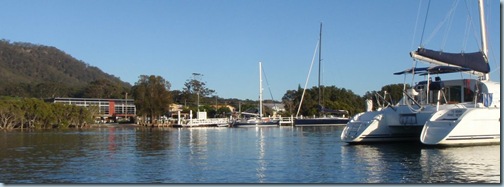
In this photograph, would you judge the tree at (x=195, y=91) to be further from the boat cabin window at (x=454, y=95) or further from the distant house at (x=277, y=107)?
the boat cabin window at (x=454, y=95)

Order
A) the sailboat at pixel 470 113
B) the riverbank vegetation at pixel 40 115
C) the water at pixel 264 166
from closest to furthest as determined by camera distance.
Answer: the water at pixel 264 166 → the sailboat at pixel 470 113 → the riverbank vegetation at pixel 40 115

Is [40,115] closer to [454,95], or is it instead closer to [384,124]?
[384,124]

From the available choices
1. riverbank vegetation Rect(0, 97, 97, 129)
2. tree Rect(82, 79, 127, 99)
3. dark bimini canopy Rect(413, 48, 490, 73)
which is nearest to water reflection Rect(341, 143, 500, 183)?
dark bimini canopy Rect(413, 48, 490, 73)

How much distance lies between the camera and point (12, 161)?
20922mm

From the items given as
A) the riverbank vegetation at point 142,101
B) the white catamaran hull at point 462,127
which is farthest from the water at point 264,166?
the riverbank vegetation at point 142,101

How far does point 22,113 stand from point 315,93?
141 ft

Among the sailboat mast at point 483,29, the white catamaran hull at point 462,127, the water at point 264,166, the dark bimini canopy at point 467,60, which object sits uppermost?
the sailboat mast at point 483,29

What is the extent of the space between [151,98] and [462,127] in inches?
2550

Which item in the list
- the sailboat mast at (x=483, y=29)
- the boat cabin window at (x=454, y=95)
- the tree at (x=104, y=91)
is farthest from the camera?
the tree at (x=104, y=91)

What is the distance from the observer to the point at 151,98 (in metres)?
84.2

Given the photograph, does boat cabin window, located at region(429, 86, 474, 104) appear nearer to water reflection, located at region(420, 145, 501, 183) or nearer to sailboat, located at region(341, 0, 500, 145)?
sailboat, located at region(341, 0, 500, 145)

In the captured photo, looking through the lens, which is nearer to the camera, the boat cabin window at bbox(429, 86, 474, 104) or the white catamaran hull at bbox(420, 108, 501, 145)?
the white catamaran hull at bbox(420, 108, 501, 145)

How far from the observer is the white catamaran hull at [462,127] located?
22938mm

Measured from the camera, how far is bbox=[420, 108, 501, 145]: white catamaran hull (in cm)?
2294
